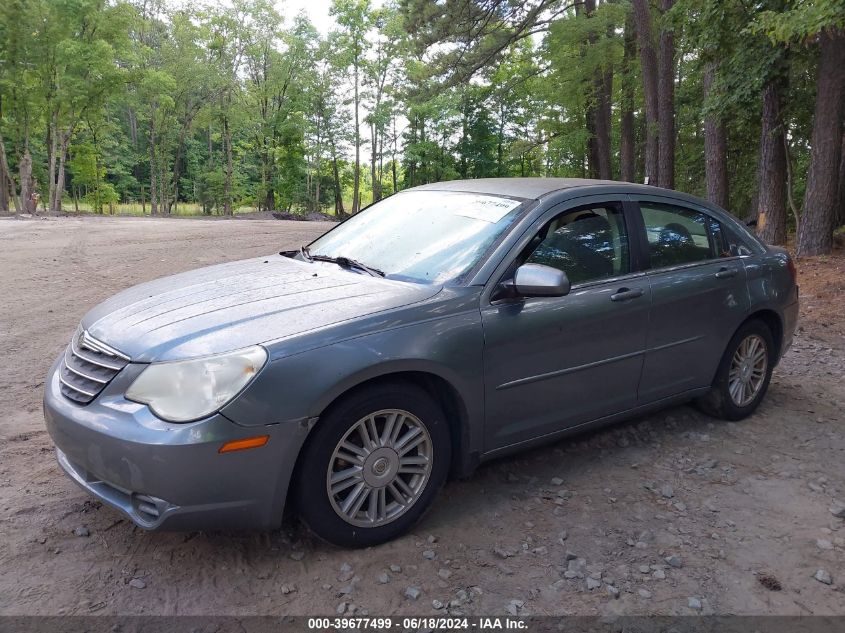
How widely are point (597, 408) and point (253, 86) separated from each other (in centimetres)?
4735

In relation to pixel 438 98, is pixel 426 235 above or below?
below

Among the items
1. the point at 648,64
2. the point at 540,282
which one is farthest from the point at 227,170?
the point at 540,282

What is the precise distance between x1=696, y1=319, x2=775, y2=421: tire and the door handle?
43.2 inches

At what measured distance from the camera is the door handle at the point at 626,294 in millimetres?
3714

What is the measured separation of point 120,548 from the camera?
2.89 m

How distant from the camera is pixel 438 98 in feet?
96.6

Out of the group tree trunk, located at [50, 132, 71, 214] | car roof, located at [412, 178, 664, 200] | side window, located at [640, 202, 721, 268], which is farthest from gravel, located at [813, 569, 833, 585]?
tree trunk, located at [50, 132, 71, 214]

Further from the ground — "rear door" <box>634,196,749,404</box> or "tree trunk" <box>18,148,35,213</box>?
"tree trunk" <box>18,148,35,213</box>

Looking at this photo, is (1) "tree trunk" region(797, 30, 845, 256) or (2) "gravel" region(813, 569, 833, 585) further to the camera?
(1) "tree trunk" region(797, 30, 845, 256)

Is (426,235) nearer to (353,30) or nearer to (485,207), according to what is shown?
(485,207)

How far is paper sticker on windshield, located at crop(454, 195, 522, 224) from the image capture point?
12.0 ft

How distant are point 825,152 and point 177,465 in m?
12.4

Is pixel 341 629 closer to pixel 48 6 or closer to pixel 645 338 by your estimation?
pixel 645 338

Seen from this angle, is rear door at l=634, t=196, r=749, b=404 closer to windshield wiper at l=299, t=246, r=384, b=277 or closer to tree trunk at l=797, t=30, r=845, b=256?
windshield wiper at l=299, t=246, r=384, b=277
